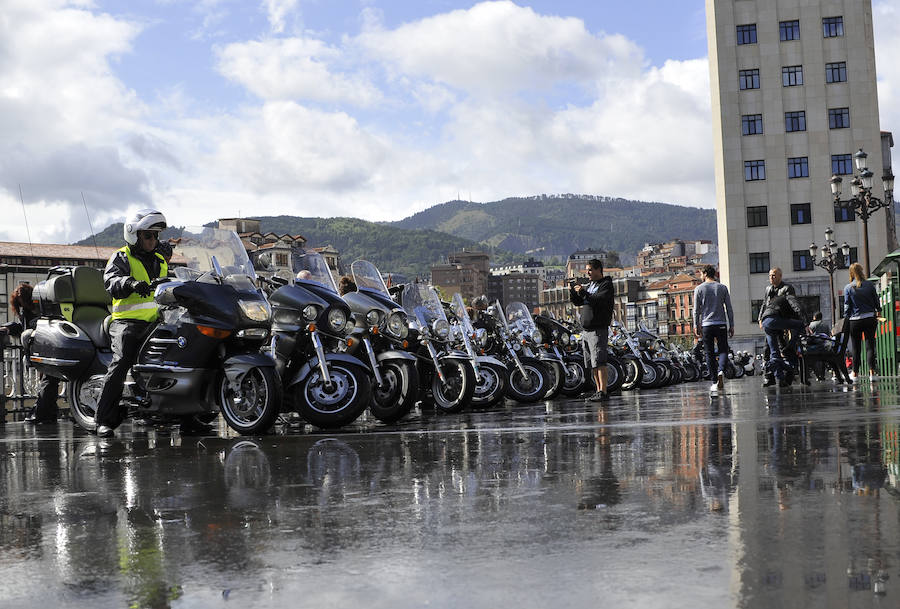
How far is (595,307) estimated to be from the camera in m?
13.7

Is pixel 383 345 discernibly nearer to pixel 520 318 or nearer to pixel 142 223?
pixel 142 223

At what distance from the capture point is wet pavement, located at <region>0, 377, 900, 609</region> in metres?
2.95

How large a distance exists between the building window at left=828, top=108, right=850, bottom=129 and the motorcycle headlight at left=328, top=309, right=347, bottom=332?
63.8m

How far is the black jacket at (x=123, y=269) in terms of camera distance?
8.55 metres

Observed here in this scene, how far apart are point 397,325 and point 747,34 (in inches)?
2489

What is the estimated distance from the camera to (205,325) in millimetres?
8523

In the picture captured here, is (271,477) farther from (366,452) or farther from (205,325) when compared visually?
(205,325)

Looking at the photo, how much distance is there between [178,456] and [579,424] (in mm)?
3352

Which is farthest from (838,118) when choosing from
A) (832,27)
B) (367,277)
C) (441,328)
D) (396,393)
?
(396,393)

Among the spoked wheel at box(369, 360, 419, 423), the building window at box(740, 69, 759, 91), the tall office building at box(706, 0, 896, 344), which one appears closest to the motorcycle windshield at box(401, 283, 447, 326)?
the spoked wheel at box(369, 360, 419, 423)

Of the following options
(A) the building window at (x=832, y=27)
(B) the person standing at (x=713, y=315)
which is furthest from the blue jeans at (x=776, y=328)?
(A) the building window at (x=832, y=27)

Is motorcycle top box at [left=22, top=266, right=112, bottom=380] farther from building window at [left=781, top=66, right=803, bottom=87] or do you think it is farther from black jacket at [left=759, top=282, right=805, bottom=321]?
building window at [left=781, top=66, right=803, bottom=87]

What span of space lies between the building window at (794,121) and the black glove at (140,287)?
6482 centimetres

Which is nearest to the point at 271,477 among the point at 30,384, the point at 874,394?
the point at 874,394
